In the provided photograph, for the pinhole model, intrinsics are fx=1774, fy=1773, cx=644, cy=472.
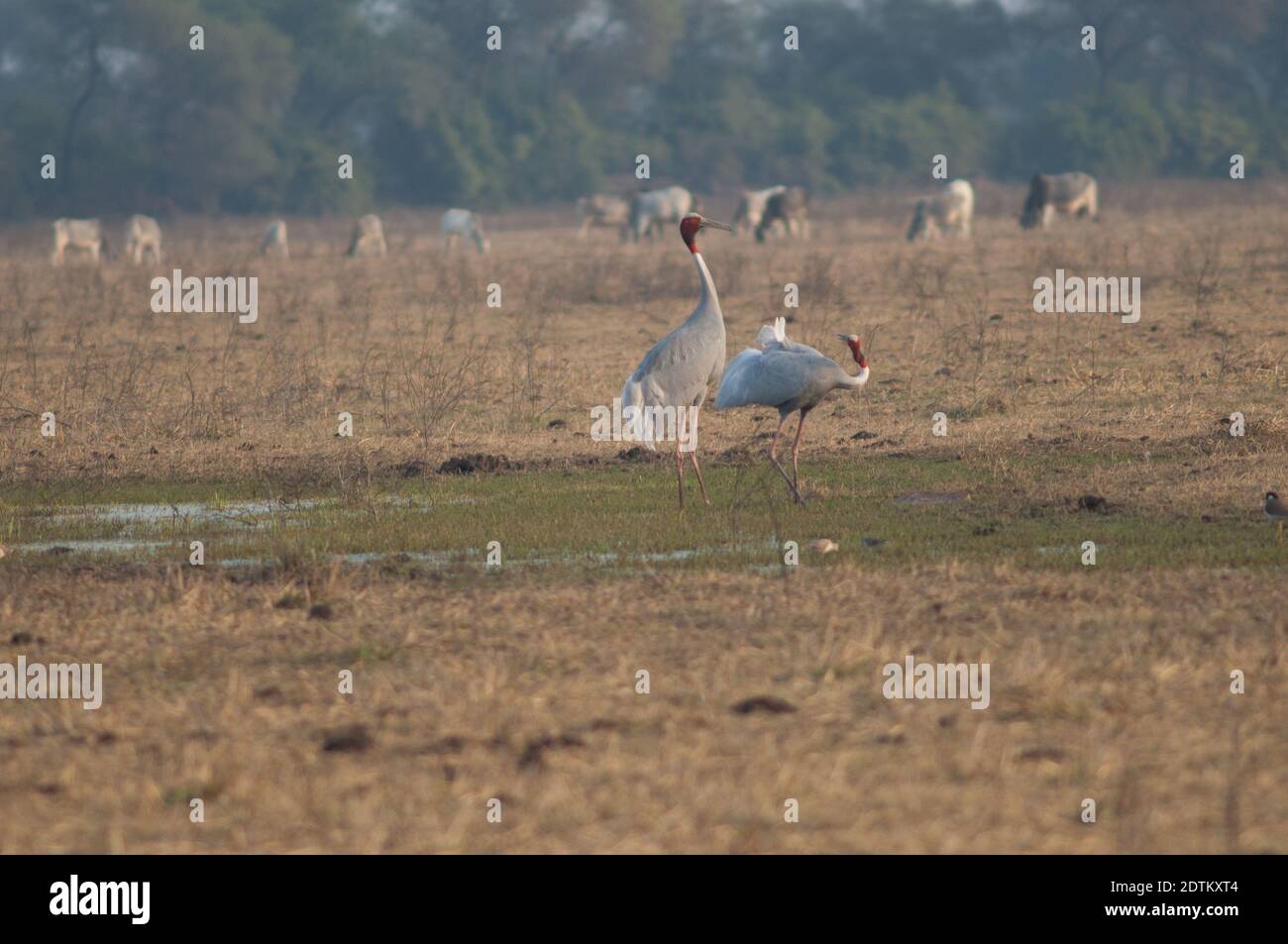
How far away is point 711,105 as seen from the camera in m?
53.6

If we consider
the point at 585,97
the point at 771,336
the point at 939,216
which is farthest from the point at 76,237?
the point at 585,97

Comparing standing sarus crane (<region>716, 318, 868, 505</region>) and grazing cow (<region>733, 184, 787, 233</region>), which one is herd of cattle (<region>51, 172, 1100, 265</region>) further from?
standing sarus crane (<region>716, 318, 868, 505</region>)

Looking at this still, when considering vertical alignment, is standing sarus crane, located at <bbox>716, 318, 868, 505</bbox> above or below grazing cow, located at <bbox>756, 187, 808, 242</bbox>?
below

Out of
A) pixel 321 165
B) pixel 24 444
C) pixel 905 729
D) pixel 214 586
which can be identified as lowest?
pixel 905 729

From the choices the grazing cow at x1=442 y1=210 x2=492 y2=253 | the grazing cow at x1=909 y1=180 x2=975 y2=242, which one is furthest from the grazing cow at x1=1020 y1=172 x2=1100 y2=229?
the grazing cow at x1=442 y1=210 x2=492 y2=253

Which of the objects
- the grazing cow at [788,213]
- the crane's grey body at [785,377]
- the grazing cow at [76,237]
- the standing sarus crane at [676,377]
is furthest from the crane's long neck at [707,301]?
the grazing cow at [788,213]

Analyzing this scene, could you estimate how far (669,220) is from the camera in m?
32.9

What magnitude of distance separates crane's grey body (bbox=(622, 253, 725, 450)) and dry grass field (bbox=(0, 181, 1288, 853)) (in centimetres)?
42

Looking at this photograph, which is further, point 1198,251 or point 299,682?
point 1198,251

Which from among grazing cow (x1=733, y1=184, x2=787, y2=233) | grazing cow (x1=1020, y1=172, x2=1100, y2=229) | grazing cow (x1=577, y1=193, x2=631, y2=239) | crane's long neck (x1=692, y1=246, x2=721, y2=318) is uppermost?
grazing cow (x1=577, y1=193, x2=631, y2=239)

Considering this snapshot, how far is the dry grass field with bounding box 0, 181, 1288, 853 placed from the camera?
4188mm

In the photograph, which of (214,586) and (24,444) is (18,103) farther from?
(214,586)
